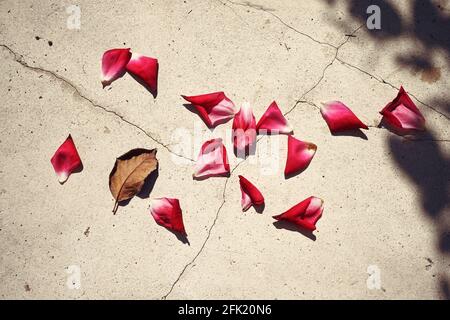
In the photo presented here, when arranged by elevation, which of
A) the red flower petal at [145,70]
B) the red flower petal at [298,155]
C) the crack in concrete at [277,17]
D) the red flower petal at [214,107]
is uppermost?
the crack in concrete at [277,17]

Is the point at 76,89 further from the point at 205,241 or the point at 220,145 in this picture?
the point at 205,241

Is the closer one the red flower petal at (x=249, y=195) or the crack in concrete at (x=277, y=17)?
the red flower petal at (x=249, y=195)

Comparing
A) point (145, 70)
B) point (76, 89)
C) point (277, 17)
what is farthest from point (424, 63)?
point (76, 89)

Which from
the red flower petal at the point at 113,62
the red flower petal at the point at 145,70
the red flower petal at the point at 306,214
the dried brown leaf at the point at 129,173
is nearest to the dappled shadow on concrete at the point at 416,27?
the red flower petal at the point at 306,214

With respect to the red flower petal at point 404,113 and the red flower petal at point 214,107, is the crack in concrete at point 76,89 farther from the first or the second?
the red flower petal at point 404,113

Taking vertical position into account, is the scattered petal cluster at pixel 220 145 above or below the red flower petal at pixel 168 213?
above
